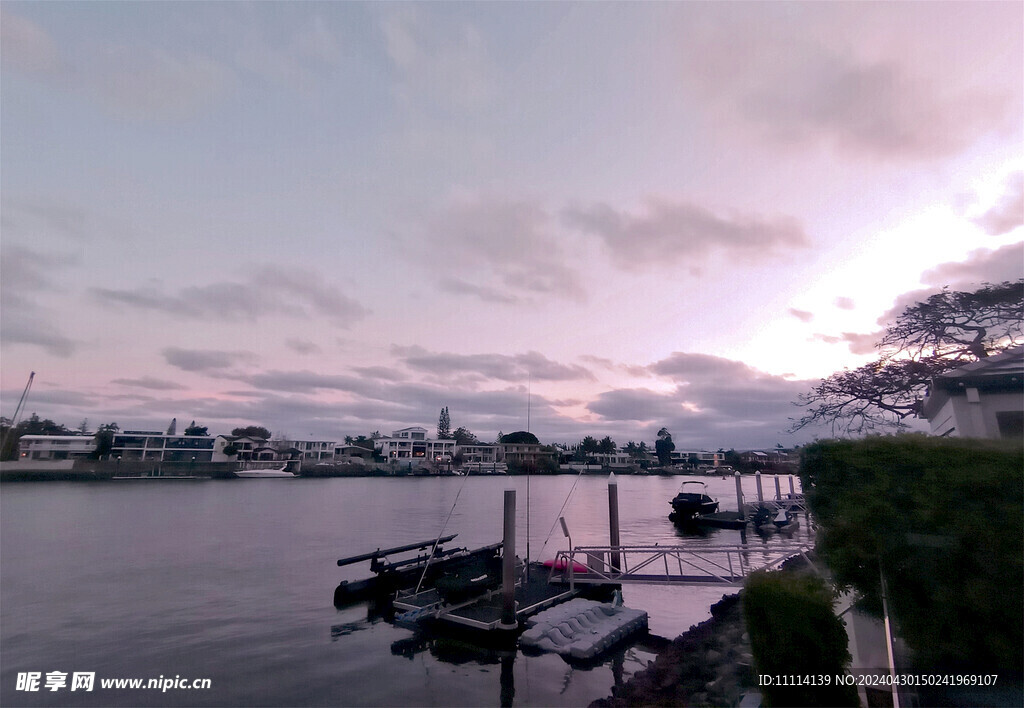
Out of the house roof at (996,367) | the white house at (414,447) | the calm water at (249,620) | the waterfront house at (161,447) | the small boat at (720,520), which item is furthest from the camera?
the white house at (414,447)

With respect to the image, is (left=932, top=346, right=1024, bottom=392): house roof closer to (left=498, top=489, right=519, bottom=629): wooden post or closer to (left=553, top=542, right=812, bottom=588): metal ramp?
(left=553, top=542, right=812, bottom=588): metal ramp

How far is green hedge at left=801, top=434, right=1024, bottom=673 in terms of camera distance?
7.17m

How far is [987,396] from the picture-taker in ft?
34.9

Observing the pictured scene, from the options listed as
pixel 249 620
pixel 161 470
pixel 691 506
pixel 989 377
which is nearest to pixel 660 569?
pixel 691 506

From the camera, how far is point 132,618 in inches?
898

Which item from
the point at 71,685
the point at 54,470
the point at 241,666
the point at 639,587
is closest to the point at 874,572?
the point at 241,666

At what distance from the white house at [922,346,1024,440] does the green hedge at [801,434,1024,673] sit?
8.10 feet

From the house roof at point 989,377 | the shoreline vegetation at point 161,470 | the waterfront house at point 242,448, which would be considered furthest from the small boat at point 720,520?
the waterfront house at point 242,448

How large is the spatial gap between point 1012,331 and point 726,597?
1495 cm

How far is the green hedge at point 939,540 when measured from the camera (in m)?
7.17

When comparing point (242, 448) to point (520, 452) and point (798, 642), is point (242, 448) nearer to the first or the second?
point (520, 452)

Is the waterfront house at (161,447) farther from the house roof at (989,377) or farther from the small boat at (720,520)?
the house roof at (989,377)

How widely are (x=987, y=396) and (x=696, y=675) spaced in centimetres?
1014

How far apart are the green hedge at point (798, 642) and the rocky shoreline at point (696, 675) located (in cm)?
381
